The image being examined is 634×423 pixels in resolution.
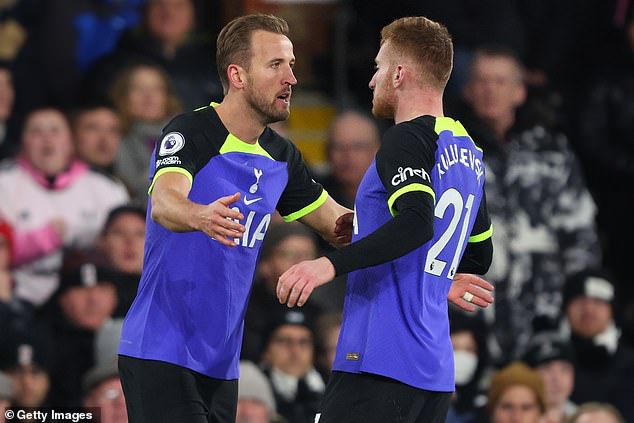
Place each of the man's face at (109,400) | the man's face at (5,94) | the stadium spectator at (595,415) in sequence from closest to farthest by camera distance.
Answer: the man's face at (109,400), the stadium spectator at (595,415), the man's face at (5,94)

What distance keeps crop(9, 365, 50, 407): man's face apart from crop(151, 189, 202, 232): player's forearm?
2.90 m

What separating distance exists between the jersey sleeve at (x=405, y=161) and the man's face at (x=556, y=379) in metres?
4.25

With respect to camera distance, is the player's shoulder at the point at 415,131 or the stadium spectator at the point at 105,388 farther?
the stadium spectator at the point at 105,388

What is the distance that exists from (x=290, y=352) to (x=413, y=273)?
3339mm

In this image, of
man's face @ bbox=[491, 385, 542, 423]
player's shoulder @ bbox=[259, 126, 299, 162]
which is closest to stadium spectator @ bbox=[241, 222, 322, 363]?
man's face @ bbox=[491, 385, 542, 423]

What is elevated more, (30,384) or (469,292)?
(469,292)

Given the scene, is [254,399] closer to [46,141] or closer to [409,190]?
[46,141]

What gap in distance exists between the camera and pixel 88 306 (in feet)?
27.0

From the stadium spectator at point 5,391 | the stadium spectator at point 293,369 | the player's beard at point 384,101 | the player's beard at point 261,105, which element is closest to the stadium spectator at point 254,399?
the stadium spectator at point 293,369

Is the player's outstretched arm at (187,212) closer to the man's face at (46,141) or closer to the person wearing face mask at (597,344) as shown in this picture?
the man's face at (46,141)

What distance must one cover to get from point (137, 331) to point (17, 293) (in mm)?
3241

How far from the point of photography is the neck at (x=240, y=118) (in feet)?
18.1

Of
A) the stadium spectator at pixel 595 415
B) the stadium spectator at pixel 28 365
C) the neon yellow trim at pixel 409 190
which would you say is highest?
the neon yellow trim at pixel 409 190

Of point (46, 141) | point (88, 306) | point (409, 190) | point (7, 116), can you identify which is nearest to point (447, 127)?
point (409, 190)
